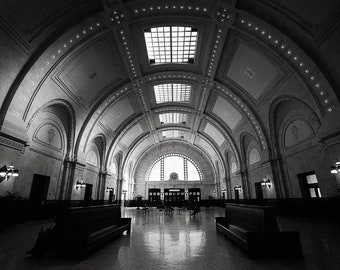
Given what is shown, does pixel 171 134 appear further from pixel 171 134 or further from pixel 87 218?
pixel 87 218

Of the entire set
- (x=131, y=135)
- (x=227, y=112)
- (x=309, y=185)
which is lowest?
(x=309, y=185)

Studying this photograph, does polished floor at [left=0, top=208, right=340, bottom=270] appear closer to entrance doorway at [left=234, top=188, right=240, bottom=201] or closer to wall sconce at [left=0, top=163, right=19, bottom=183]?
wall sconce at [left=0, top=163, right=19, bottom=183]

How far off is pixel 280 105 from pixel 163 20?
8.78 m

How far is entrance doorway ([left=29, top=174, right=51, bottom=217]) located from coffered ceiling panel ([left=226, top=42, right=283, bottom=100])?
1364cm

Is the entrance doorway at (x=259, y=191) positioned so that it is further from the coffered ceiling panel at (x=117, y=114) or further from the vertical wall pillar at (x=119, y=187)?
the vertical wall pillar at (x=119, y=187)

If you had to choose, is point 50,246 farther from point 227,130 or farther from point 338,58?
point 227,130

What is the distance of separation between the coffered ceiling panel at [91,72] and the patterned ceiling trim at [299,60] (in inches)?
297

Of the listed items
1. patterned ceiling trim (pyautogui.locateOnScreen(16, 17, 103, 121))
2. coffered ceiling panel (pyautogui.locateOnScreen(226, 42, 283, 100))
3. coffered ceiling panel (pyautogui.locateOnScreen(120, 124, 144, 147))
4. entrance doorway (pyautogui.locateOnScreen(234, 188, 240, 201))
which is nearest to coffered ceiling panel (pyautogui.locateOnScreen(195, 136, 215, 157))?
entrance doorway (pyautogui.locateOnScreen(234, 188, 240, 201))

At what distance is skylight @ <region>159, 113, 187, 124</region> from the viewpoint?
862 inches

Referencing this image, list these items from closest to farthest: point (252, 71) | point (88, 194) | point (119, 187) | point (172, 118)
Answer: point (252, 71) < point (88, 194) < point (172, 118) < point (119, 187)

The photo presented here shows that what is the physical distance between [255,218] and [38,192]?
38.6 ft

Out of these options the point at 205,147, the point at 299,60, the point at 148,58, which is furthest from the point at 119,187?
the point at 299,60

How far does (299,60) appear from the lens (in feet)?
29.0

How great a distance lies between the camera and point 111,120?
16547mm
